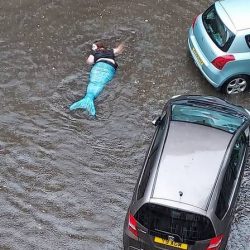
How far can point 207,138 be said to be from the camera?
8.06m

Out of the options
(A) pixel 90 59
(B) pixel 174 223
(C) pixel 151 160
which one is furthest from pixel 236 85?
(B) pixel 174 223

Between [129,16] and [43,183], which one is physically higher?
[129,16]

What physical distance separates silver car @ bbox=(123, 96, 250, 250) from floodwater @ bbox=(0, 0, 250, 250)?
48.4 inches

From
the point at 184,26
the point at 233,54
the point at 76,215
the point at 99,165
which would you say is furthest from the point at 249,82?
the point at 76,215

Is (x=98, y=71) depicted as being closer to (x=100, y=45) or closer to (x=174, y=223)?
(x=100, y=45)

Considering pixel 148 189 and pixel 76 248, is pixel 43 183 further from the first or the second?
pixel 148 189

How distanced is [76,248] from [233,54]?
191 inches

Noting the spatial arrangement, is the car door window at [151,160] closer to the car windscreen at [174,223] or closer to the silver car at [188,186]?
Result: the silver car at [188,186]

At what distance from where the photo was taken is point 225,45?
1047 cm

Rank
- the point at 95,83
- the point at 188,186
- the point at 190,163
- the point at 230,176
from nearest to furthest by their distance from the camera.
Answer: the point at 188,186 < the point at 190,163 < the point at 230,176 < the point at 95,83

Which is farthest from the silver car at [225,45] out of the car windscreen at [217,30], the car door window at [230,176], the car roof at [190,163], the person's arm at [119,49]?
the car roof at [190,163]

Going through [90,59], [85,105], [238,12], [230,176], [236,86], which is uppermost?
[238,12]

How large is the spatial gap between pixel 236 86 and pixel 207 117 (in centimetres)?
261

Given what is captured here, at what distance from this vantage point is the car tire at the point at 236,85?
10781 mm
